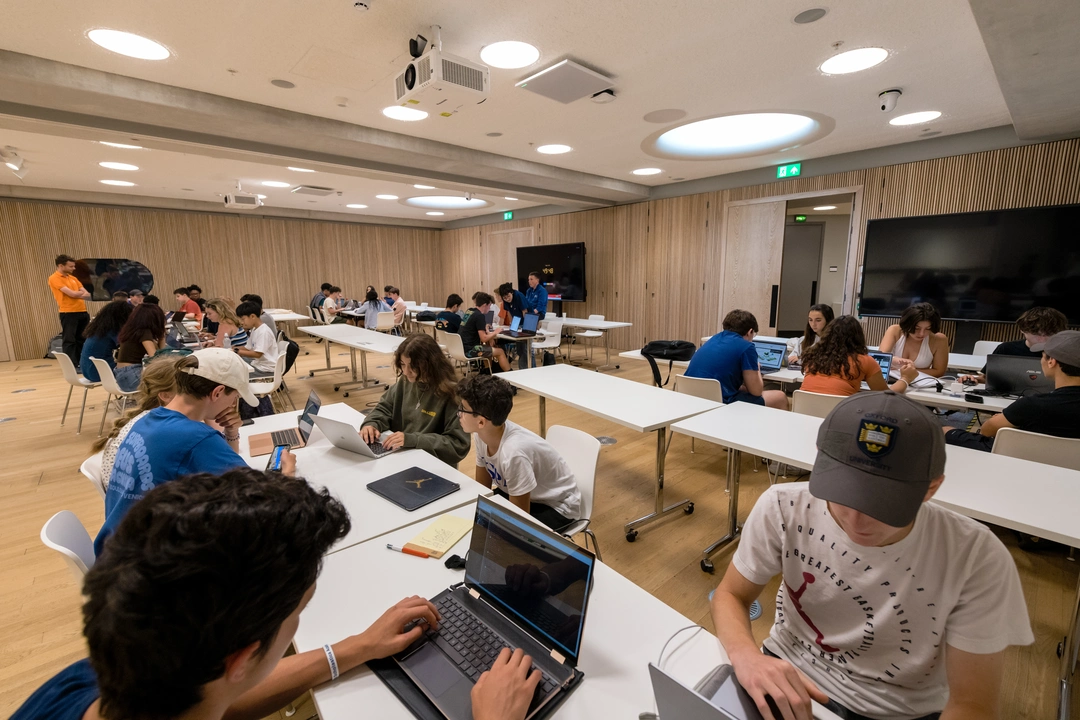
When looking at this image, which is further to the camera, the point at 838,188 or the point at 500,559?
the point at 838,188

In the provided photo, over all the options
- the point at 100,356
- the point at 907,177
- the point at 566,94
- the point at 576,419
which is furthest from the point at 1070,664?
the point at 100,356

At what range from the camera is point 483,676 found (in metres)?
0.89

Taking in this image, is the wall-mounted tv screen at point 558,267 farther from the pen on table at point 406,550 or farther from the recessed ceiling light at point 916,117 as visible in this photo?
the pen on table at point 406,550

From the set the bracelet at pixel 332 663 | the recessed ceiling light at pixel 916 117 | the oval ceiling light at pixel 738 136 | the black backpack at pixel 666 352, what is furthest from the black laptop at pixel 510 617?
the recessed ceiling light at pixel 916 117

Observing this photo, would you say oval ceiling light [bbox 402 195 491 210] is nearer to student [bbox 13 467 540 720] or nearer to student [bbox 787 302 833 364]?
student [bbox 787 302 833 364]

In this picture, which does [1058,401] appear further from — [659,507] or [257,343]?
[257,343]

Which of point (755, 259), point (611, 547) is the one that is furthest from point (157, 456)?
point (755, 259)

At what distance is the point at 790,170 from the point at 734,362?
4.61 metres

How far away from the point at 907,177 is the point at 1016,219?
1.18 meters

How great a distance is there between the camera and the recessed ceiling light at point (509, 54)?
3.10 meters

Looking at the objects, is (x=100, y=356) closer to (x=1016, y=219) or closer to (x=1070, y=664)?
(x=1070, y=664)

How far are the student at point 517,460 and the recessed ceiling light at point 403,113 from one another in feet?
11.2

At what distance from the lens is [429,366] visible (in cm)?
245

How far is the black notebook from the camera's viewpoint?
1713 millimetres
